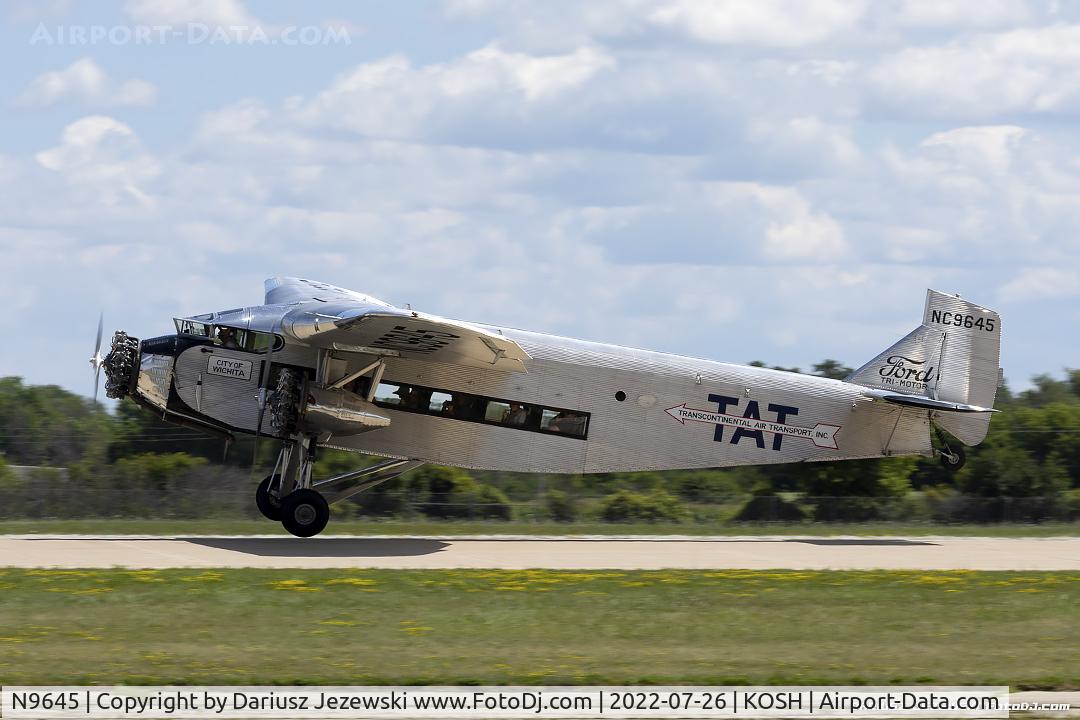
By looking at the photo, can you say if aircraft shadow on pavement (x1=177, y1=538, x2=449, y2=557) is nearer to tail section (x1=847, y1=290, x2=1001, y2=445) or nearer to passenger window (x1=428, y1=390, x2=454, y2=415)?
passenger window (x1=428, y1=390, x2=454, y2=415)

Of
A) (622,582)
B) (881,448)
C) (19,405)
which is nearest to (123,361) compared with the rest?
(622,582)

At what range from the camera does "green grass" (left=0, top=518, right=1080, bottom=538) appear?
2548cm

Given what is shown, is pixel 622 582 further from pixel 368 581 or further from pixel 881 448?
pixel 881 448

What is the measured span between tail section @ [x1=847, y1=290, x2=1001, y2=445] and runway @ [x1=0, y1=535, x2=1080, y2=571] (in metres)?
2.55

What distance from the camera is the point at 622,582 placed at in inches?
702

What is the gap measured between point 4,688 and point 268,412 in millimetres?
12275

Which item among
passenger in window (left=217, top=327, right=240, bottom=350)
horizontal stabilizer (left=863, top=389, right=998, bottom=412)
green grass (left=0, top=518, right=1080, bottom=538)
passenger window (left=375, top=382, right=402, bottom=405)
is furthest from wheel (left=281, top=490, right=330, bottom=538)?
horizontal stabilizer (left=863, top=389, right=998, bottom=412)

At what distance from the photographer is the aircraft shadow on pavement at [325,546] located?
20734 mm

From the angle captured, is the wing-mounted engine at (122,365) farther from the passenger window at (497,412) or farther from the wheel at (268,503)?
the passenger window at (497,412)

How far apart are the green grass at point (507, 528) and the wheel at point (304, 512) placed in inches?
97.7

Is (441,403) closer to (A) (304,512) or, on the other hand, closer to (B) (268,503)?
(A) (304,512)

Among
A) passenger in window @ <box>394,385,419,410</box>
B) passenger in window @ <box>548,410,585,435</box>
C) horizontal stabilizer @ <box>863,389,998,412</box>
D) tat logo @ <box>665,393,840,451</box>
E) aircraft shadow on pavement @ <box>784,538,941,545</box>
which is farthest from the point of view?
aircraft shadow on pavement @ <box>784,538,941,545</box>

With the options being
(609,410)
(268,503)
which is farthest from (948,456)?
(268,503)
